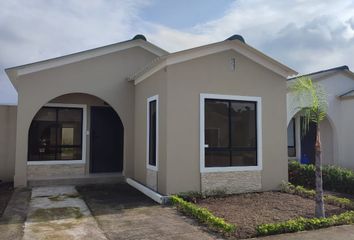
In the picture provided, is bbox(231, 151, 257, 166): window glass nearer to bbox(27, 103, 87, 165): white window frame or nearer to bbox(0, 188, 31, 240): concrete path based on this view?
bbox(0, 188, 31, 240): concrete path

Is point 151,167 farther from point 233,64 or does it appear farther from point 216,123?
point 233,64

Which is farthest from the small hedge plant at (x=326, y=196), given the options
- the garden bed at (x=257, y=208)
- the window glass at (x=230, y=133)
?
the window glass at (x=230, y=133)

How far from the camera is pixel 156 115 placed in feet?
29.5

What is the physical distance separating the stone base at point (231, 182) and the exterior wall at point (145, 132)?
1.14 metres

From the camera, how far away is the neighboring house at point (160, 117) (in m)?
8.45

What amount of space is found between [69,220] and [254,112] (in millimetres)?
5496

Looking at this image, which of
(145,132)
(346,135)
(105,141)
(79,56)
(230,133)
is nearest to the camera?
(230,133)

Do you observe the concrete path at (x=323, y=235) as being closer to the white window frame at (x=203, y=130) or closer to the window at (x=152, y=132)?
the white window frame at (x=203, y=130)

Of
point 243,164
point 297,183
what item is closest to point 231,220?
point 243,164

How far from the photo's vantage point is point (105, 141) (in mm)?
12281

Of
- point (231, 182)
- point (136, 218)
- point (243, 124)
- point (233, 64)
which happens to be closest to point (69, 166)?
point (136, 218)

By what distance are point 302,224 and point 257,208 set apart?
1.37 meters

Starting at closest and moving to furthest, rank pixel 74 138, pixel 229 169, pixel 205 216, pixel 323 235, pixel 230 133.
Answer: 1. pixel 323 235
2. pixel 205 216
3. pixel 229 169
4. pixel 230 133
5. pixel 74 138

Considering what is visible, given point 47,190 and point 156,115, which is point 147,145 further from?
point 47,190
